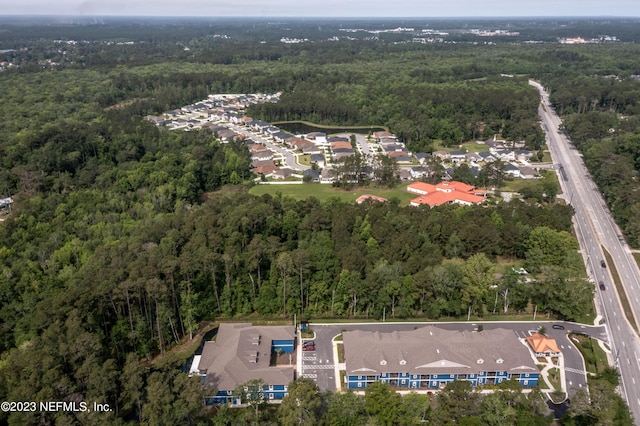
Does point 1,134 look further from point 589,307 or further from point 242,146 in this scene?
point 589,307

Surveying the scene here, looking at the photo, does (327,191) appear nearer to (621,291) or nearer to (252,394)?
(621,291)

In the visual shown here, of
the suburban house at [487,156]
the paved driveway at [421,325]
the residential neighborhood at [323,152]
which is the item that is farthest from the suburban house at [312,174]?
the paved driveway at [421,325]

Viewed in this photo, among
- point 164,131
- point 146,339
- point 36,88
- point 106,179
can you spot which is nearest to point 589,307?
point 146,339

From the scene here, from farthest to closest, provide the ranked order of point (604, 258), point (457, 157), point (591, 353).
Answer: point (457, 157) < point (604, 258) < point (591, 353)

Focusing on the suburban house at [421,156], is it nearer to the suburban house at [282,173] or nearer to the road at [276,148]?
the road at [276,148]

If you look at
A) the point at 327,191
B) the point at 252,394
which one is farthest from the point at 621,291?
the point at 327,191

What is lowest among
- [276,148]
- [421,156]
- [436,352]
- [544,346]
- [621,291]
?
[621,291]

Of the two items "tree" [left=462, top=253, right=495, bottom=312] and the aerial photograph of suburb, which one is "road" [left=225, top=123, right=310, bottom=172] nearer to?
the aerial photograph of suburb
